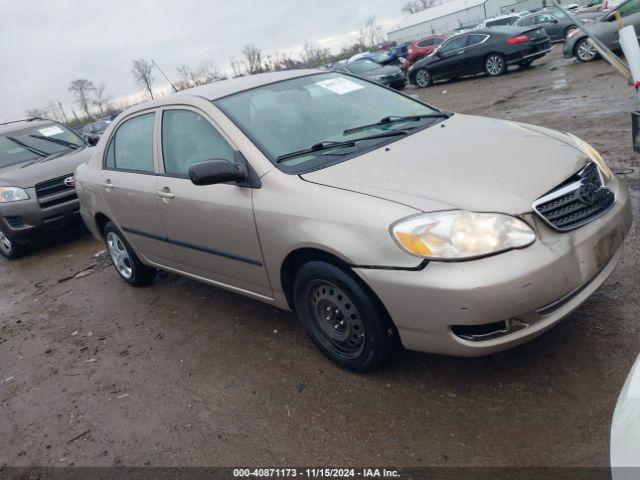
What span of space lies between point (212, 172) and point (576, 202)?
1.91 meters

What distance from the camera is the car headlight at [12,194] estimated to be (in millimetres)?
6832

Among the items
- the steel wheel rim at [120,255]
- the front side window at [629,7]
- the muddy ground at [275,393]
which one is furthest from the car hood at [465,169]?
the front side window at [629,7]

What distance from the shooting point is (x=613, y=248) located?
2.65 m

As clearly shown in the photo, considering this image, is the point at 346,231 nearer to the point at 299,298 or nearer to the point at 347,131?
the point at 299,298

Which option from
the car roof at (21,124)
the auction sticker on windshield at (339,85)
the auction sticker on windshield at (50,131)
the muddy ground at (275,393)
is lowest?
the muddy ground at (275,393)

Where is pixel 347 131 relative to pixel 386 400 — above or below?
above

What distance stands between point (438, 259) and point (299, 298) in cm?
97

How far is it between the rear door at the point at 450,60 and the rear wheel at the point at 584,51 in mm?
3403

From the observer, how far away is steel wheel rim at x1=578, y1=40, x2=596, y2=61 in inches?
489

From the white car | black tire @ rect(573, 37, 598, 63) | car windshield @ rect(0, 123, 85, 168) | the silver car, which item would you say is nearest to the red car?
the silver car

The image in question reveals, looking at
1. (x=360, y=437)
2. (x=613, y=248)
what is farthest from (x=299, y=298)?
(x=613, y=248)

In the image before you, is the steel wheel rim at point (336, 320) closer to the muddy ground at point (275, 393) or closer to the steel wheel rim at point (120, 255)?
the muddy ground at point (275, 393)

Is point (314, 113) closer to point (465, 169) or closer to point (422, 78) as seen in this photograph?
point (465, 169)

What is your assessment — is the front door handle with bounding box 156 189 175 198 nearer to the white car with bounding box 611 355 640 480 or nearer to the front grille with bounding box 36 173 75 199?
the white car with bounding box 611 355 640 480
